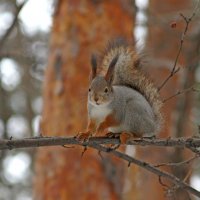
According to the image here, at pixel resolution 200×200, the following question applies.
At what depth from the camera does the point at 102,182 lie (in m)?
2.53

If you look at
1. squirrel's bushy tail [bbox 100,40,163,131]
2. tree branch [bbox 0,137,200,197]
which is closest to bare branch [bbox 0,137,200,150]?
tree branch [bbox 0,137,200,197]

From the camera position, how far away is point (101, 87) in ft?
5.44

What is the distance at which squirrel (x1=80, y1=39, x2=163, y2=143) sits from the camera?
1664 millimetres

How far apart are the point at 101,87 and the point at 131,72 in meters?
0.21

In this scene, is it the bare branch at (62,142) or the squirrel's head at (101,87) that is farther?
the squirrel's head at (101,87)

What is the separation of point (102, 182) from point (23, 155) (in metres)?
1.91

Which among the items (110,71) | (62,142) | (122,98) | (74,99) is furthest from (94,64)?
(74,99)

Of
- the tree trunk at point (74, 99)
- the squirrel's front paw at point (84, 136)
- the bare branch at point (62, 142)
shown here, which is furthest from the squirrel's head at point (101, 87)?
the tree trunk at point (74, 99)

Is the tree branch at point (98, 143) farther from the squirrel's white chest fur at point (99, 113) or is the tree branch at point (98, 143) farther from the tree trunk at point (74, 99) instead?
the tree trunk at point (74, 99)

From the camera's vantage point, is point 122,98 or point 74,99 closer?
point 122,98

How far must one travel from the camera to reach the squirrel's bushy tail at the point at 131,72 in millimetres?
1809

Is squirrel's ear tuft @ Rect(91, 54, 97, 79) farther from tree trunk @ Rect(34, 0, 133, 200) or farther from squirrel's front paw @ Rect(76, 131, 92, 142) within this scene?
tree trunk @ Rect(34, 0, 133, 200)

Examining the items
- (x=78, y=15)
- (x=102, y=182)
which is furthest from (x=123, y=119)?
(x=78, y=15)

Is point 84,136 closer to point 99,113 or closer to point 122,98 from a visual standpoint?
point 99,113
